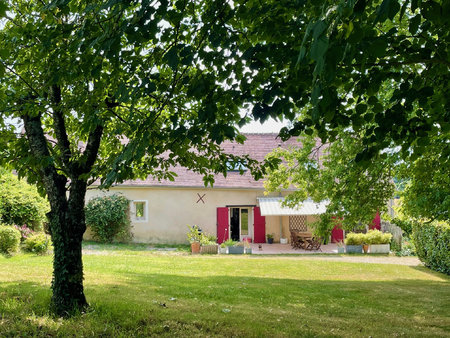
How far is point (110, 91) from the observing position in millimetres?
6371

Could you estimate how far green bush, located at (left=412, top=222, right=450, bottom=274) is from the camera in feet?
48.8

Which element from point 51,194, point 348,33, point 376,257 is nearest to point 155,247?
point 376,257

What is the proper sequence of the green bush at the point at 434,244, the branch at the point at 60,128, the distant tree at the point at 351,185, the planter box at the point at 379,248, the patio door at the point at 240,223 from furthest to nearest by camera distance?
the patio door at the point at 240,223 < the planter box at the point at 379,248 < the green bush at the point at 434,244 < the distant tree at the point at 351,185 < the branch at the point at 60,128

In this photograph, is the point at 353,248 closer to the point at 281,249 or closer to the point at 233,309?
the point at 281,249

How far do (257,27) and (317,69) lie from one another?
9.61ft

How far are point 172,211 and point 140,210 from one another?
2.06 metres

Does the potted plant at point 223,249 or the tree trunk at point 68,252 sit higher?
the tree trunk at point 68,252

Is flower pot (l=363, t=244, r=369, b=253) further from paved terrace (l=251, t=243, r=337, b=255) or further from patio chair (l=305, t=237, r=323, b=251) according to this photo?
patio chair (l=305, t=237, r=323, b=251)

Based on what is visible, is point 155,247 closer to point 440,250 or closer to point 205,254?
point 205,254

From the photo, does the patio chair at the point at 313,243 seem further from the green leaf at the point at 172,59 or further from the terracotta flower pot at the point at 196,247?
the green leaf at the point at 172,59

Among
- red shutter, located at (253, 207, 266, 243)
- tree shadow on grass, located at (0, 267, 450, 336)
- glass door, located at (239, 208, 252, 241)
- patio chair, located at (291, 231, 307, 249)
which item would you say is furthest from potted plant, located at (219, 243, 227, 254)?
tree shadow on grass, located at (0, 267, 450, 336)

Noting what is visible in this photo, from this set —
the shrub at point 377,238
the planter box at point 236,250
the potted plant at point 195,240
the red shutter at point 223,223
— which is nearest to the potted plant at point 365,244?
the shrub at point 377,238

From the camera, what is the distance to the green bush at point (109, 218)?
2277 centimetres

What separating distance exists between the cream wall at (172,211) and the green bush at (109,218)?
27.9 inches
